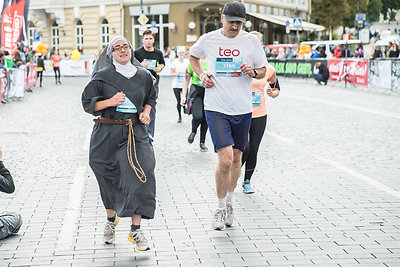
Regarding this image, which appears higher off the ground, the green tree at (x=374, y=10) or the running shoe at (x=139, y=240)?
the green tree at (x=374, y=10)

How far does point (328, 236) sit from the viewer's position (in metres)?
5.61

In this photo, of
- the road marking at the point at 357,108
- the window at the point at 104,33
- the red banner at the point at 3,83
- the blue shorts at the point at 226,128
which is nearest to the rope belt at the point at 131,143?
the blue shorts at the point at 226,128

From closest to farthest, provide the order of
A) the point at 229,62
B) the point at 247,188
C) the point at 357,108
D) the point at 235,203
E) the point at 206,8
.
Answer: the point at 229,62 → the point at 235,203 → the point at 247,188 → the point at 357,108 → the point at 206,8

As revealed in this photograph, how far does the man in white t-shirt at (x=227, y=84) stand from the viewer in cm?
586

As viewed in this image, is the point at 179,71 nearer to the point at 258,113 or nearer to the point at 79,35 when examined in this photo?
the point at 258,113

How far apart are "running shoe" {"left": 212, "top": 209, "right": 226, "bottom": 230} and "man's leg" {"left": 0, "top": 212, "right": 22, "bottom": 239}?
1.65 m

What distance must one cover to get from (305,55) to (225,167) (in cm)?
2918

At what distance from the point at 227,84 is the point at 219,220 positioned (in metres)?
1.18

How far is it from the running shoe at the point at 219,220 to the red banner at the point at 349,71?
19961 millimetres

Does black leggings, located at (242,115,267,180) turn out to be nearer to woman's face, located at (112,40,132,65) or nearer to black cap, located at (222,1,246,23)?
black cap, located at (222,1,246,23)

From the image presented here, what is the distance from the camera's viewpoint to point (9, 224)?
18.4 ft

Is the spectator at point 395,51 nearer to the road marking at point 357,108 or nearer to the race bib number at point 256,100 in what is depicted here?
the road marking at point 357,108

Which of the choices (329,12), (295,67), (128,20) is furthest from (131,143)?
(329,12)

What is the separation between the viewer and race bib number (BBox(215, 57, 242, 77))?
5.87 m
